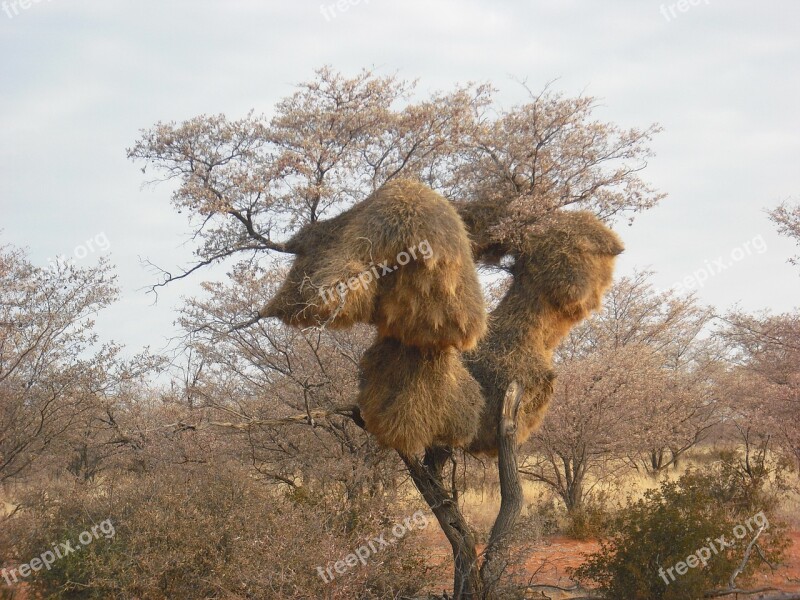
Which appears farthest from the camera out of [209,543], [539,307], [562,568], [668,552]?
[562,568]

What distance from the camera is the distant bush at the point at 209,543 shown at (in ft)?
22.7

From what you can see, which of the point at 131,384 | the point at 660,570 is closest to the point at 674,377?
the point at 660,570

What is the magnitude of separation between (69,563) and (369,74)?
658cm

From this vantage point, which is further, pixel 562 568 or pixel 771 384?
pixel 771 384

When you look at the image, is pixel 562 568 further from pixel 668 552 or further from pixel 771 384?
pixel 771 384

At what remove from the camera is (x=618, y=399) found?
52.3ft

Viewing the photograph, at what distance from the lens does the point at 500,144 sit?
908 cm

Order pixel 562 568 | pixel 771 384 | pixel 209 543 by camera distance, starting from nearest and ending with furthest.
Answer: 1. pixel 209 543
2. pixel 562 568
3. pixel 771 384

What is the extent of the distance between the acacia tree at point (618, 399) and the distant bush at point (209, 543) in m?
A: 6.64

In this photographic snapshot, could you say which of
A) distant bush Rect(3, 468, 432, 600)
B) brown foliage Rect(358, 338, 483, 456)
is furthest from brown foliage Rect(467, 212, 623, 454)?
distant bush Rect(3, 468, 432, 600)

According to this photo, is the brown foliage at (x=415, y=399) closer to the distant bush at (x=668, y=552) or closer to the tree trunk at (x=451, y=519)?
the tree trunk at (x=451, y=519)

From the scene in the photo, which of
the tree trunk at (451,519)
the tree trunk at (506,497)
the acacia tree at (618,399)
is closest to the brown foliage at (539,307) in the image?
the tree trunk at (506,497)

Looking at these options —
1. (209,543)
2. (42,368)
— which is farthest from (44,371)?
(209,543)

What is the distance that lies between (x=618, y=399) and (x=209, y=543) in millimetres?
10396
